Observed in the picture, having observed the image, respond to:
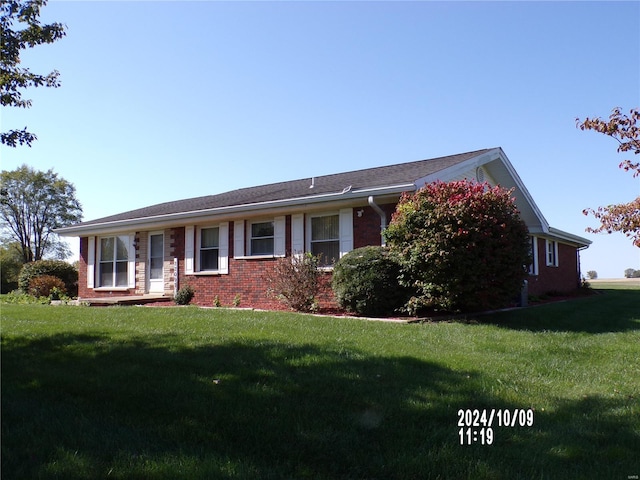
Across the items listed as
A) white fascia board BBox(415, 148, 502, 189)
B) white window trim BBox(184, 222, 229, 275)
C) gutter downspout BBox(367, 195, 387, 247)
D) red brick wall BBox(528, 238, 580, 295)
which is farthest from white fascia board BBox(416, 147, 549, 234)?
white window trim BBox(184, 222, 229, 275)

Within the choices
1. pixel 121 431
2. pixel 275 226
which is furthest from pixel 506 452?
pixel 275 226

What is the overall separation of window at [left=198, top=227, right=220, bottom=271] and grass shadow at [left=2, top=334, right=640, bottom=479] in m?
9.54

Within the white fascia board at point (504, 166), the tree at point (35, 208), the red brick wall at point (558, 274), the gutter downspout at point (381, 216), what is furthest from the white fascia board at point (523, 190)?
the tree at point (35, 208)

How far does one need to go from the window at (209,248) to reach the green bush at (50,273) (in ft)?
26.5

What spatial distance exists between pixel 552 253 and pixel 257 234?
42.0 ft

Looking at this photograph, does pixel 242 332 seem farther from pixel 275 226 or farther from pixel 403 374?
pixel 275 226

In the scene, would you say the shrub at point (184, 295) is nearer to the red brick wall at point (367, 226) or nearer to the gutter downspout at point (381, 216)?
the red brick wall at point (367, 226)

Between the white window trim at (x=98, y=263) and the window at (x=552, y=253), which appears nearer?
the white window trim at (x=98, y=263)

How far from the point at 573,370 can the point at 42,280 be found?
60.6 ft

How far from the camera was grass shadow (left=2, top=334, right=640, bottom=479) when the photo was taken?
3113 millimetres

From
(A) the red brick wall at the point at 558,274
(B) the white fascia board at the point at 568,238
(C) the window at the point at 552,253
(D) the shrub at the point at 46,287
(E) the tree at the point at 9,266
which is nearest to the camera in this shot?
(A) the red brick wall at the point at 558,274

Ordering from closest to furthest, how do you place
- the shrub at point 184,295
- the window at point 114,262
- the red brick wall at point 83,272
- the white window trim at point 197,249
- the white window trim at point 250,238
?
the white window trim at point 250,238
the white window trim at point 197,249
the shrub at point 184,295
the window at point 114,262
the red brick wall at point 83,272

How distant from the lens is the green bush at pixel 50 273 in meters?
20.4

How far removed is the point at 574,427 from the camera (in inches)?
151
